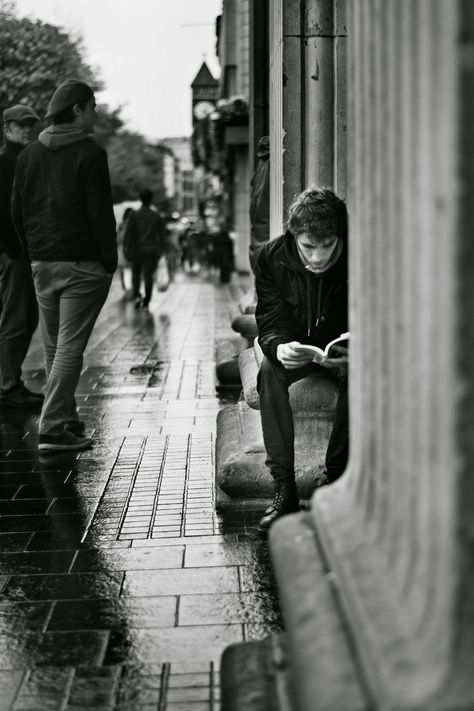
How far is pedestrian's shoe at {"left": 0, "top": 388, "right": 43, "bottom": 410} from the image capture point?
313 inches

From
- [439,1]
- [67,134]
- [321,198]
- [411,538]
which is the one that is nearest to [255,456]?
[321,198]

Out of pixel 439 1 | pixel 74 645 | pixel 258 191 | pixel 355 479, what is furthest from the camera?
pixel 258 191

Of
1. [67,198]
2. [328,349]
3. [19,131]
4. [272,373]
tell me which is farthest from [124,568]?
[19,131]

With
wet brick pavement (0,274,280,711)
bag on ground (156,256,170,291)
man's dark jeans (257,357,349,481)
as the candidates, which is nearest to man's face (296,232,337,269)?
man's dark jeans (257,357,349,481)

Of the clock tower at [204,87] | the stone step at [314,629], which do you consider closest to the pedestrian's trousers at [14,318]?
the stone step at [314,629]

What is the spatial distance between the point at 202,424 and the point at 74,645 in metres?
3.83

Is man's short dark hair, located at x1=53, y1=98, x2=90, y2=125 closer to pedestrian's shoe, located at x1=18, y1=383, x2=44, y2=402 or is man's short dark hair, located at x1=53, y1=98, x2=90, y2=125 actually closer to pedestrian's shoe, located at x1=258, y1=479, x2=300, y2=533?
pedestrian's shoe, located at x1=18, y1=383, x2=44, y2=402

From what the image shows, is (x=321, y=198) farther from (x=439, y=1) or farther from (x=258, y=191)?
(x=258, y=191)

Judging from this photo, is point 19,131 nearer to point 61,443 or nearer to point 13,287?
point 13,287

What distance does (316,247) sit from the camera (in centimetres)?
461

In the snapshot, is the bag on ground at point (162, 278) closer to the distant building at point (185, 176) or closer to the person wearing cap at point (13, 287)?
the person wearing cap at point (13, 287)

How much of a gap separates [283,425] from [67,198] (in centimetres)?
229

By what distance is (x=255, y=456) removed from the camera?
5.22 meters

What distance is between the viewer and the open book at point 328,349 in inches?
184
